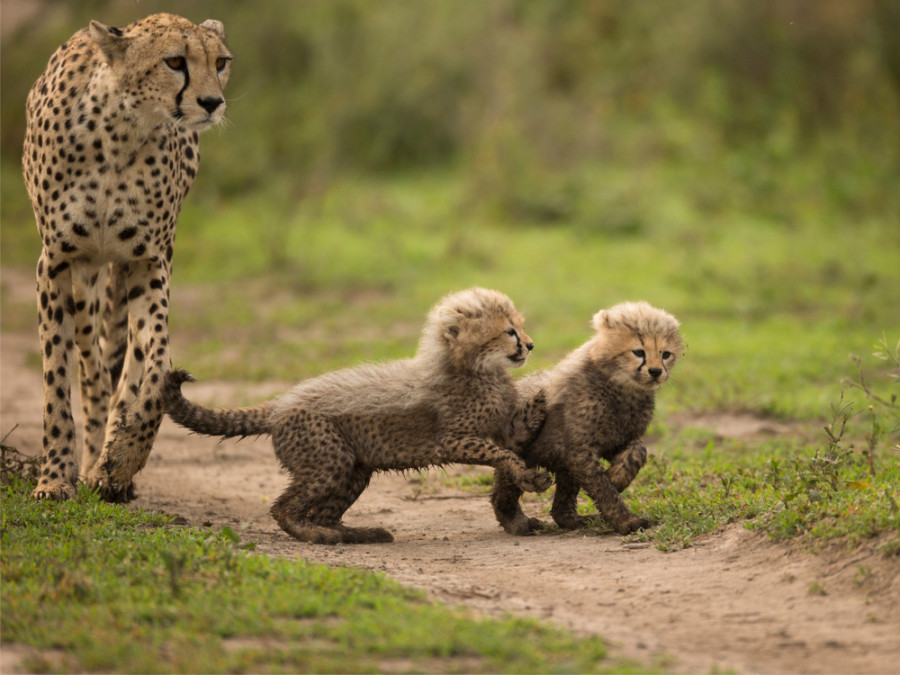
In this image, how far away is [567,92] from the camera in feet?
57.4

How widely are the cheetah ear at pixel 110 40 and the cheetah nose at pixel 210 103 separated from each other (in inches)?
17.6

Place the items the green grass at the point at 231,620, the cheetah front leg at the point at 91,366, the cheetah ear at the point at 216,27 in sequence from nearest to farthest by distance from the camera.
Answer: the green grass at the point at 231,620
the cheetah ear at the point at 216,27
the cheetah front leg at the point at 91,366

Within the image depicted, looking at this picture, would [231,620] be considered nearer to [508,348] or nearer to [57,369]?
[508,348]

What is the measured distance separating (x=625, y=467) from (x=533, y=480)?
43cm

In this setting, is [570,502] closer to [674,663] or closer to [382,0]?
[674,663]

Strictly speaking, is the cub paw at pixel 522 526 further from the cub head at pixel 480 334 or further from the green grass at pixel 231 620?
the green grass at pixel 231 620

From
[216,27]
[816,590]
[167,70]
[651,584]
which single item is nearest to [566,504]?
[651,584]

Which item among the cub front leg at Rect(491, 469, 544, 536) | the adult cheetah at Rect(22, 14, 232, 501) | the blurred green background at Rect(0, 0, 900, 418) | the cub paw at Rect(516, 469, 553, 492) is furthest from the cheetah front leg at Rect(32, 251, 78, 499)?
the blurred green background at Rect(0, 0, 900, 418)

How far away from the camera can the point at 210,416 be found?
4.98m

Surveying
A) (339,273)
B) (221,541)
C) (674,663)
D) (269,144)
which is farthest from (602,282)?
(674,663)

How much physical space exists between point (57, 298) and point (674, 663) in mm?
3314

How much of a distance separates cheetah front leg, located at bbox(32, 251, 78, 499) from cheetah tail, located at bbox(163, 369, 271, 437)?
2.12 ft

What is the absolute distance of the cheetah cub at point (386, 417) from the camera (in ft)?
16.1

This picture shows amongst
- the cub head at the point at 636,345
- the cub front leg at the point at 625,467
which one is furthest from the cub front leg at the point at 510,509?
the cub head at the point at 636,345
